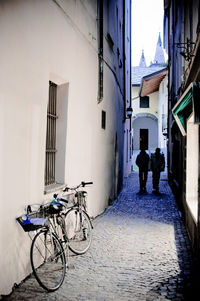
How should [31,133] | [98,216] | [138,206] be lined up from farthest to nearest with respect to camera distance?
1. [138,206]
2. [98,216]
3. [31,133]

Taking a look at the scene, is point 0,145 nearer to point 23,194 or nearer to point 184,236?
point 23,194

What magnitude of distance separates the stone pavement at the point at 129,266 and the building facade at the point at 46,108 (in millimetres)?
637

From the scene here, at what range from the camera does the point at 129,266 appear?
497 cm

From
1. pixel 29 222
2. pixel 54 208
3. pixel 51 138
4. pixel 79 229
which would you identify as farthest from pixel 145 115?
pixel 29 222

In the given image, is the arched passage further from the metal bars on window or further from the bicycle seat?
the bicycle seat

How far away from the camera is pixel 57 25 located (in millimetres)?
5531

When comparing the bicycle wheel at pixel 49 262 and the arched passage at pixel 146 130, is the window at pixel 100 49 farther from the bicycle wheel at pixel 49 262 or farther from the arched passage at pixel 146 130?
the arched passage at pixel 146 130

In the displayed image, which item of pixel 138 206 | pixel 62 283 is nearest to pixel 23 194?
pixel 62 283

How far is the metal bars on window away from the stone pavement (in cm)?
146

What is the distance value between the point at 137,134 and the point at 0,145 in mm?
35046

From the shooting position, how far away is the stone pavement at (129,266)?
3916 millimetres

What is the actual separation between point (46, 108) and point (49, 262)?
2239mm

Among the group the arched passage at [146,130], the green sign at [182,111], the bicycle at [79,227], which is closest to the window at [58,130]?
the bicycle at [79,227]

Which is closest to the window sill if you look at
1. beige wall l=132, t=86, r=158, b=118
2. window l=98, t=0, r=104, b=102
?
window l=98, t=0, r=104, b=102
